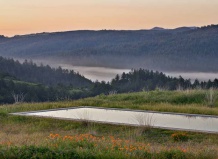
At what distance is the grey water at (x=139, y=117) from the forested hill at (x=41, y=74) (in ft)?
305

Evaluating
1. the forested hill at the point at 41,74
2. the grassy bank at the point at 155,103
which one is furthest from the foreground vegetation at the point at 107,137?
the forested hill at the point at 41,74

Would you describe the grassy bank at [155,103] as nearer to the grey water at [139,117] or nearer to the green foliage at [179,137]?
the grey water at [139,117]

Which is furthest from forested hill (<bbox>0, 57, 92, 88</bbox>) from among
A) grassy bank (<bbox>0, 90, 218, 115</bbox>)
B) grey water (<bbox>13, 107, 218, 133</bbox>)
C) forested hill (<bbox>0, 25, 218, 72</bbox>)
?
grey water (<bbox>13, 107, 218, 133</bbox>)

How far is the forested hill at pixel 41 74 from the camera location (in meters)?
111

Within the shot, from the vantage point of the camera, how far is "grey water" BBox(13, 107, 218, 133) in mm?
12672

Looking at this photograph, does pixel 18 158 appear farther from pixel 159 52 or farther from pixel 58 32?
pixel 58 32

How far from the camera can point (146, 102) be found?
18.2 meters

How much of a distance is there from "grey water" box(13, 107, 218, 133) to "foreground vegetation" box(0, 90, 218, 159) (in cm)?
60

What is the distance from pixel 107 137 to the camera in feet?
37.1

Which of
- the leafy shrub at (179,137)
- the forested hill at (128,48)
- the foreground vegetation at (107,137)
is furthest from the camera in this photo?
the forested hill at (128,48)

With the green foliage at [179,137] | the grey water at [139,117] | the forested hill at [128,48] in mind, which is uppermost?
the forested hill at [128,48]

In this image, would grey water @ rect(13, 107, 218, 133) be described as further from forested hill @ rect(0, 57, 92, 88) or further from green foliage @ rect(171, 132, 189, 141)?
forested hill @ rect(0, 57, 92, 88)

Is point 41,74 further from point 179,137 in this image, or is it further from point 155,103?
point 179,137

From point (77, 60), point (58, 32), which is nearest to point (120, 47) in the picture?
point (77, 60)
